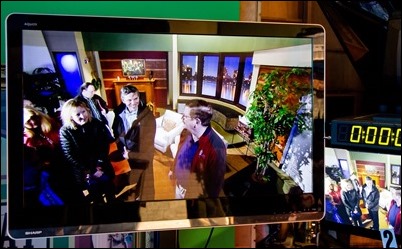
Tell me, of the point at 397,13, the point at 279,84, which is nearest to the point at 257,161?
the point at 279,84

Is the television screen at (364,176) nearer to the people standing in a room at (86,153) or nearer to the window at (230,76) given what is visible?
the window at (230,76)

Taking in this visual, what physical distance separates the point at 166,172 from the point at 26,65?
325mm

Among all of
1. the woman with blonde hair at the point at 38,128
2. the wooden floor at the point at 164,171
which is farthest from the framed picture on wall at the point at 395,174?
the woman with blonde hair at the point at 38,128

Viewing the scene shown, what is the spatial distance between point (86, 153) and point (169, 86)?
203 millimetres

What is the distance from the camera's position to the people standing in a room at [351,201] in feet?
3.22

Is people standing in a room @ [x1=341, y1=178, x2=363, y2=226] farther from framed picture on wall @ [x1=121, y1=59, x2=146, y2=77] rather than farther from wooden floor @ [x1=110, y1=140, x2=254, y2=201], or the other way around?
framed picture on wall @ [x1=121, y1=59, x2=146, y2=77]

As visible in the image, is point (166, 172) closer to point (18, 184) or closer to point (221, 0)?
point (18, 184)

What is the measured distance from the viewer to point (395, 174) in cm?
94

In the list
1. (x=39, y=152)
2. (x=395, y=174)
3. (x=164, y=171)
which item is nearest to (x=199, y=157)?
(x=164, y=171)

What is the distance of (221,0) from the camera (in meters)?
1.27

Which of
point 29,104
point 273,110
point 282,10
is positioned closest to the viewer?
point 29,104

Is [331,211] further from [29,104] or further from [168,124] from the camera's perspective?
[29,104]

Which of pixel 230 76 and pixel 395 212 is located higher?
pixel 230 76

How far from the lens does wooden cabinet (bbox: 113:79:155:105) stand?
0.84 meters
